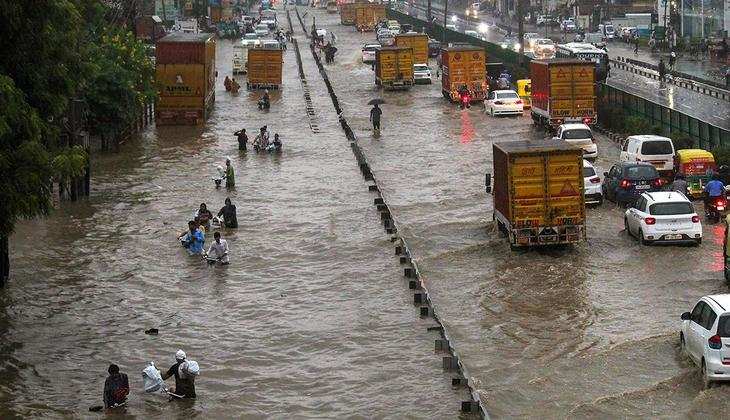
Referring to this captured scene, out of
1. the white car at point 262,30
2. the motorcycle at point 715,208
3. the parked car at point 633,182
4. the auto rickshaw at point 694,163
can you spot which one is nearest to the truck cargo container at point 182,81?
the auto rickshaw at point 694,163

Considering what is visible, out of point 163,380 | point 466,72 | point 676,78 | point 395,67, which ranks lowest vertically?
point 163,380

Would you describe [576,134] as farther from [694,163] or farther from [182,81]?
[182,81]

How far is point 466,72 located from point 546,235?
34.7 meters

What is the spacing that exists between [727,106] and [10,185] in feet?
129

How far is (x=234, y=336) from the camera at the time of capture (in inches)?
923

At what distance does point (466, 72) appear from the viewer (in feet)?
206

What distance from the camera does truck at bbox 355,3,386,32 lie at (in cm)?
12888

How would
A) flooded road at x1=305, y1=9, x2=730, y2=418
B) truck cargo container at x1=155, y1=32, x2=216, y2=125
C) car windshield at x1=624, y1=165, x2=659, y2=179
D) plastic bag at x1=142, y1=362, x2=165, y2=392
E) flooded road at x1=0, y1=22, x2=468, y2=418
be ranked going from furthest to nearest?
truck cargo container at x1=155, y1=32, x2=216, y2=125
car windshield at x1=624, y1=165, x2=659, y2=179
flooded road at x1=0, y1=22, x2=468, y2=418
plastic bag at x1=142, y1=362, x2=165, y2=392
flooded road at x1=305, y1=9, x2=730, y2=418

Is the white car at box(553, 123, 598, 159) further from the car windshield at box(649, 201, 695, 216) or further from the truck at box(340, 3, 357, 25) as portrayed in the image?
the truck at box(340, 3, 357, 25)

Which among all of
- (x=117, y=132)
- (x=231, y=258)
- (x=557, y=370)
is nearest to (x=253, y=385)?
(x=557, y=370)

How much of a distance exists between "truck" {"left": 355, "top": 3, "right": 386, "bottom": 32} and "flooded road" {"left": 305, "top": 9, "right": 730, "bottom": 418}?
87.4m

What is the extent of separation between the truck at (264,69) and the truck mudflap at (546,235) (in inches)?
1744

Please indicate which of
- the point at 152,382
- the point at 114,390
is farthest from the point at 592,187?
the point at 114,390

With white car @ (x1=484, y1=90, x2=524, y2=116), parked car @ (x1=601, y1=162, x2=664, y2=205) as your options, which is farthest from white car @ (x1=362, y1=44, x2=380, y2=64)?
parked car @ (x1=601, y1=162, x2=664, y2=205)
